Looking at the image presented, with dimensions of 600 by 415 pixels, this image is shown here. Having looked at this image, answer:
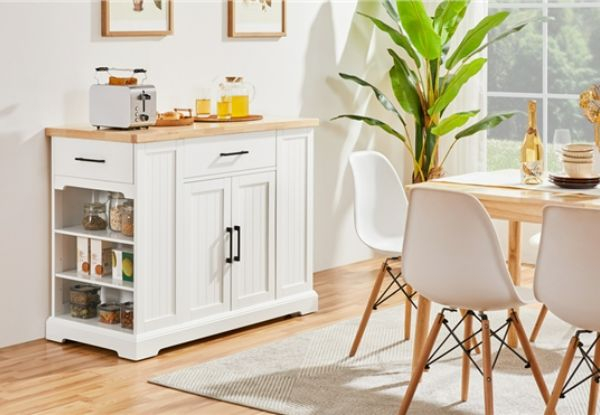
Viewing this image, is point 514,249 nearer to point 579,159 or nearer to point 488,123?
point 579,159

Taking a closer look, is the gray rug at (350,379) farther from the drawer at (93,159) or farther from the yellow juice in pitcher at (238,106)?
the yellow juice in pitcher at (238,106)

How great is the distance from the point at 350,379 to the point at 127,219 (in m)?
1.17

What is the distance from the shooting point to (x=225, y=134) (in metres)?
5.03

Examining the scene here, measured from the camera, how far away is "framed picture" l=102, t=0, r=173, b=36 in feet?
16.9

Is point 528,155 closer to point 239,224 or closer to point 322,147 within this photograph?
point 239,224

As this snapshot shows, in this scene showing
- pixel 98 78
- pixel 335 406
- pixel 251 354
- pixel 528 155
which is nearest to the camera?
pixel 335 406

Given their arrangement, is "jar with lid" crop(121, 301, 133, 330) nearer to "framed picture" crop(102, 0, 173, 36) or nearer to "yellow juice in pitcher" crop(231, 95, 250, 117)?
"yellow juice in pitcher" crop(231, 95, 250, 117)

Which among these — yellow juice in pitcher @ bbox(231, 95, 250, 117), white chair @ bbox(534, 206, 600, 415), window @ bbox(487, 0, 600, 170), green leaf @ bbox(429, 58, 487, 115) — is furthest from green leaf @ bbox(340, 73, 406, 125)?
white chair @ bbox(534, 206, 600, 415)

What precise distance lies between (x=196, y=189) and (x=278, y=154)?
0.58 meters

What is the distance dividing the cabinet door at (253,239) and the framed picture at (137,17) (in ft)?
2.80

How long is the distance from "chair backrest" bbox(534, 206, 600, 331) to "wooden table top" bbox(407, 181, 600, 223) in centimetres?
48

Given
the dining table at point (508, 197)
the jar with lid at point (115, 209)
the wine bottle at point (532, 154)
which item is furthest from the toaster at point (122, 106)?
the wine bottle at point (532, 154)

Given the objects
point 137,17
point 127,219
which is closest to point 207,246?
point 127,219

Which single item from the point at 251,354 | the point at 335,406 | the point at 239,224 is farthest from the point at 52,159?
the point at 335,406
